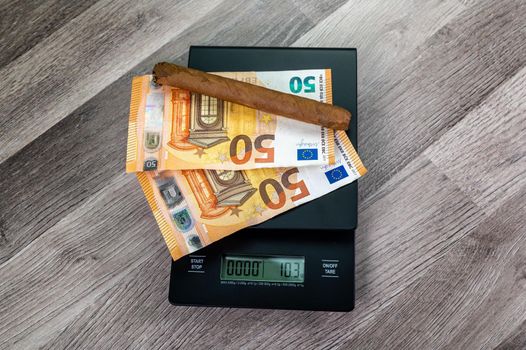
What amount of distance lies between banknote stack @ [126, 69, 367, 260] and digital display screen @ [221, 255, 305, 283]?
0.05m

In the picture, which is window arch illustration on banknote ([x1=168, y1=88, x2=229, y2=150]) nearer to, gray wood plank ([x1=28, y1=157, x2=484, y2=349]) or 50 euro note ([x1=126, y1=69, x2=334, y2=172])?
50 euro note ([x1=126, y1=69, x2=334, y2=172])

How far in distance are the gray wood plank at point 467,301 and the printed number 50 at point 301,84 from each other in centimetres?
37

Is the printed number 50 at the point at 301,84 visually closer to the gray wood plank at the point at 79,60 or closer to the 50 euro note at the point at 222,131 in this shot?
the 50 euro note at the point at 222,131

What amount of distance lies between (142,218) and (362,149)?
0.41 metres

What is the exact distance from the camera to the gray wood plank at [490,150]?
2.79ft

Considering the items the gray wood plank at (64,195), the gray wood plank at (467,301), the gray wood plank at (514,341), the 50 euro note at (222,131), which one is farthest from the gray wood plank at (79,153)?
the gray wood plank at (514,341)

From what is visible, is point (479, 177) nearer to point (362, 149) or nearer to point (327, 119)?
point (362, 149)

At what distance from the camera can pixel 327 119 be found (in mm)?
732

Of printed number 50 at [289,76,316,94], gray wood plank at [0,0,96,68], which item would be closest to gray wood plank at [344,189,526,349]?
printed number 50 at [289,76,316,94]

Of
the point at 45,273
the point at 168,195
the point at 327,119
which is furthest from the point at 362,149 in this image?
the point at 45,273

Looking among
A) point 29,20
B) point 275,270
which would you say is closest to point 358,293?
point 275,270

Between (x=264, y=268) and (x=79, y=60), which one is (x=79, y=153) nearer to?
(x=79, y=60)

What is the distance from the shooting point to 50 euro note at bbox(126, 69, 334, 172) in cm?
75

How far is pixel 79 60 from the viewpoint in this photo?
3.08 feet
